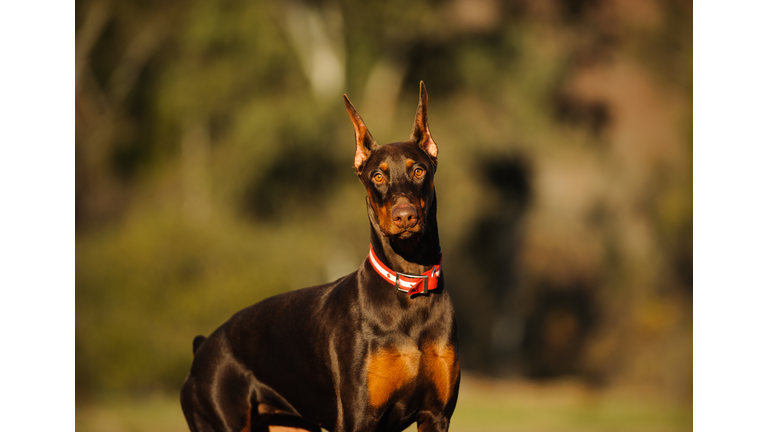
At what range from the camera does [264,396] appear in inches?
178

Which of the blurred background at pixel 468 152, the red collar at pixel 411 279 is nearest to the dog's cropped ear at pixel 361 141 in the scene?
the red collar at pixel 411 279

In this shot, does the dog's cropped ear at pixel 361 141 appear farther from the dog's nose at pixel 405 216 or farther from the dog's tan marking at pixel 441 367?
the dog's tan marking at pixel 441 367

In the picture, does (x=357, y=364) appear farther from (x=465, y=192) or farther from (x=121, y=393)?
(x=465, y=192)

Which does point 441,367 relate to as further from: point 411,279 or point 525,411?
point 525,411

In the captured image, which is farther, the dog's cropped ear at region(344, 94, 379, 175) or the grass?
the grass

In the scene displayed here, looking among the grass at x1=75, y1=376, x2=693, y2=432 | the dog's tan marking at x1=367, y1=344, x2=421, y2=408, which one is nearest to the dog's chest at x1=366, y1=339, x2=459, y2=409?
the dog's tan marking at x1=367, y1=344, x2=421, y2=408

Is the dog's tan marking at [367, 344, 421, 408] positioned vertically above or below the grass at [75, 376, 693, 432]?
above

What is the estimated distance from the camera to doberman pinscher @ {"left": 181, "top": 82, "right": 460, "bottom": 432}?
3.74 metres

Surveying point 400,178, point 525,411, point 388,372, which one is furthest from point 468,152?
point 388,372

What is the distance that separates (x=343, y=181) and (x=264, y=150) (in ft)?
6.72

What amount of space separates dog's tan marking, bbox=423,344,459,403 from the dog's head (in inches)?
24.1

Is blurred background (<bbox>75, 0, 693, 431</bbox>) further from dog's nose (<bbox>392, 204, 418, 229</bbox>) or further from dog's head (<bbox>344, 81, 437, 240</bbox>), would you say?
dog's nose (<bbox>392, 204, 418, 229</bbox>)

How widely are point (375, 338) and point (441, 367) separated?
1.23ft

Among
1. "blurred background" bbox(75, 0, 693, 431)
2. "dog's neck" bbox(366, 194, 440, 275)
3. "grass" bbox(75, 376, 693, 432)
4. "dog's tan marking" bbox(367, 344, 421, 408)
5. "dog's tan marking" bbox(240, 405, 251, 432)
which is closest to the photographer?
"dog's tan marking" bbox(367, 344, 421, 408)
